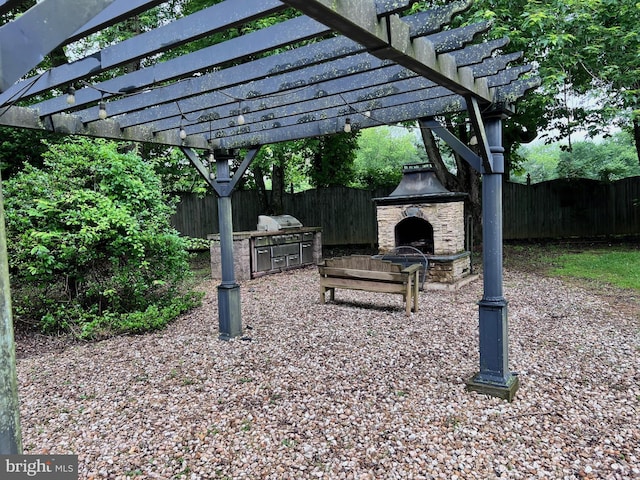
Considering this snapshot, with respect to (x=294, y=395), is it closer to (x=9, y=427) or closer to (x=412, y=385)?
(x=412, y=385)

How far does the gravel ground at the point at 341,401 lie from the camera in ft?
8.76

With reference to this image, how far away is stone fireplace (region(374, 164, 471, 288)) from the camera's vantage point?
8.08 meters

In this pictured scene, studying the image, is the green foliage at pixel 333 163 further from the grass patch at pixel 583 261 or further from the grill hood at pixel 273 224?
the grass patch at pixel 583 261

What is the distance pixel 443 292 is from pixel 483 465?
536 cm

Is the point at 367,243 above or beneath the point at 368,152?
beneath

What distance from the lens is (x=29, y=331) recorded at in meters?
5.86

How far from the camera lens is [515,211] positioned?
13.8m

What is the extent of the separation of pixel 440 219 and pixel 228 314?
4.61 m

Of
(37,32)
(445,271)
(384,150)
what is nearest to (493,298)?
(37,32)

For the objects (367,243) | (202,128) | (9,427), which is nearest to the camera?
(9,427)

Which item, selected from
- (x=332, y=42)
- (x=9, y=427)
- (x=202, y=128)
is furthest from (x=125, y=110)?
(x=9, y=427)

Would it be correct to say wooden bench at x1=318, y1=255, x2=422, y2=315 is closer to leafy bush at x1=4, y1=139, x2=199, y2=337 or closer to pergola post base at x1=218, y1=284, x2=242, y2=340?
Answer: pergola post base at x1=218, y1=284, x2=242, y2=340

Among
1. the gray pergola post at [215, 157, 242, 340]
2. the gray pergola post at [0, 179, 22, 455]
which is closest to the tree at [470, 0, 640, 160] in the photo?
the gray pergola post at [215, 157, 242, 340]

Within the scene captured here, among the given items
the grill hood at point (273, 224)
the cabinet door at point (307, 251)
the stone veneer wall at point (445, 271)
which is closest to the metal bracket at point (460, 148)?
the stone veneer wall at point (445, 271)
